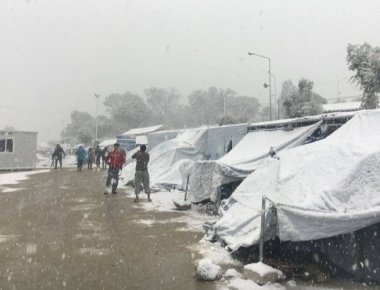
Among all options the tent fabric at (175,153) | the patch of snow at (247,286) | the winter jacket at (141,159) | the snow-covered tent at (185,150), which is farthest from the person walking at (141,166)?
the patch of snow at (247,286)

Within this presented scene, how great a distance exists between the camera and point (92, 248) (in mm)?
7230

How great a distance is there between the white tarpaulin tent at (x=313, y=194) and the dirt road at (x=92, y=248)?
1.14 meters

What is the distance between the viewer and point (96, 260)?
6.50 m

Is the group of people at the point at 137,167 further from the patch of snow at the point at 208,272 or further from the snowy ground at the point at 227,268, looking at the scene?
the patch of snow at the point at 208,272

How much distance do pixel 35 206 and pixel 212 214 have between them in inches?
213

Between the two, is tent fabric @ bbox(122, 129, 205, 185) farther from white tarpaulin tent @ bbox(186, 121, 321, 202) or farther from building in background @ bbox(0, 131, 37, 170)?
building in background @ bbox(0, 131, 37, 170)

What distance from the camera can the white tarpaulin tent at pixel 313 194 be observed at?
5547 mm

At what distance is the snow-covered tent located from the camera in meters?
15.5

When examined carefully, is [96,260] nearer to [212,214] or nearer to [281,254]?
[281,254]

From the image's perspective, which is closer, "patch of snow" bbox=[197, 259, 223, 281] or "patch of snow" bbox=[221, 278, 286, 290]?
"patch of snow" bbox=[221, 278, 286, 290]

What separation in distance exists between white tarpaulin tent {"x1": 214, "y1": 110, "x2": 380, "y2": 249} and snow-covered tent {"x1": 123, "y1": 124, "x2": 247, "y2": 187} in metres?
7.17

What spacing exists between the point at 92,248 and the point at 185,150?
10603mm

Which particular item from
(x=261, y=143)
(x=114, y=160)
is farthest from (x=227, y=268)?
(x=114, y=160)

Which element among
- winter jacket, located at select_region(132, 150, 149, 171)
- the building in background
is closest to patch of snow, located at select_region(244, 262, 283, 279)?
winter jacket, located at select_region(132, 150, 149, 171)
